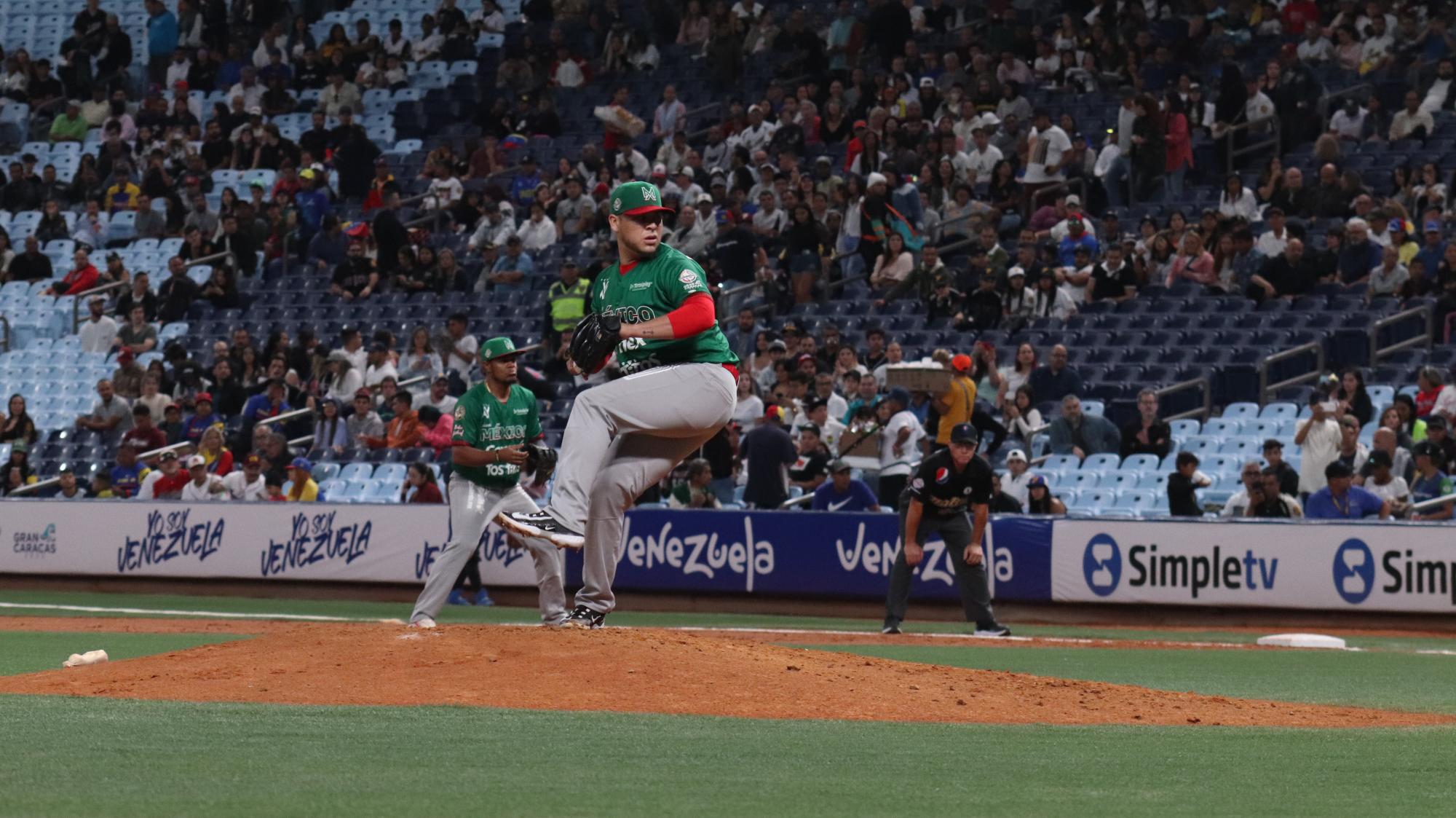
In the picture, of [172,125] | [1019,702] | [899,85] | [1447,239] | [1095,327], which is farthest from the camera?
[172,125]

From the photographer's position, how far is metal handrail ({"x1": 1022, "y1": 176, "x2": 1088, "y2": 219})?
24.2 metres

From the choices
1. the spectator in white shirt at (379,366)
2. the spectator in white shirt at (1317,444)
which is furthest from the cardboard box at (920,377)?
the spectator in white shirt at (379,366)

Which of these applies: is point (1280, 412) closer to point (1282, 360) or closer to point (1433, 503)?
point (1282, 360)

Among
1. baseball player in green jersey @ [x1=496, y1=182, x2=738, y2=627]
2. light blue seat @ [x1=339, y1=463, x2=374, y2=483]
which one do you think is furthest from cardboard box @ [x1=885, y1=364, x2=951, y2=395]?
baseball player in green jersey @ [x1=496, y1=182, x2=738, y2=627]

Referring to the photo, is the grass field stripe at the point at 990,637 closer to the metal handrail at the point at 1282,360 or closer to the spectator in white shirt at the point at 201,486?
the metal handrail at the point at 1282,360

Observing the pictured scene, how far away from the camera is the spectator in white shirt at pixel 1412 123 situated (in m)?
23.1

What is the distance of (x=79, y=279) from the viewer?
98.7 ft

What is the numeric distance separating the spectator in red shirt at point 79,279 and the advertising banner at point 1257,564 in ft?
57.7

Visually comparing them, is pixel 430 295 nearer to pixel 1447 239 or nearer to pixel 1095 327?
pixel 1095 327

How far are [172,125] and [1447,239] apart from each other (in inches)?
850


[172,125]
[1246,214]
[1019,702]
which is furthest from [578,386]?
[1019,702]

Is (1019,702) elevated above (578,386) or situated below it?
below

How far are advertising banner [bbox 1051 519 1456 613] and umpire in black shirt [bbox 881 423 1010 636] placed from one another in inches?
111

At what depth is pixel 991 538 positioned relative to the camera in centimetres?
1923
